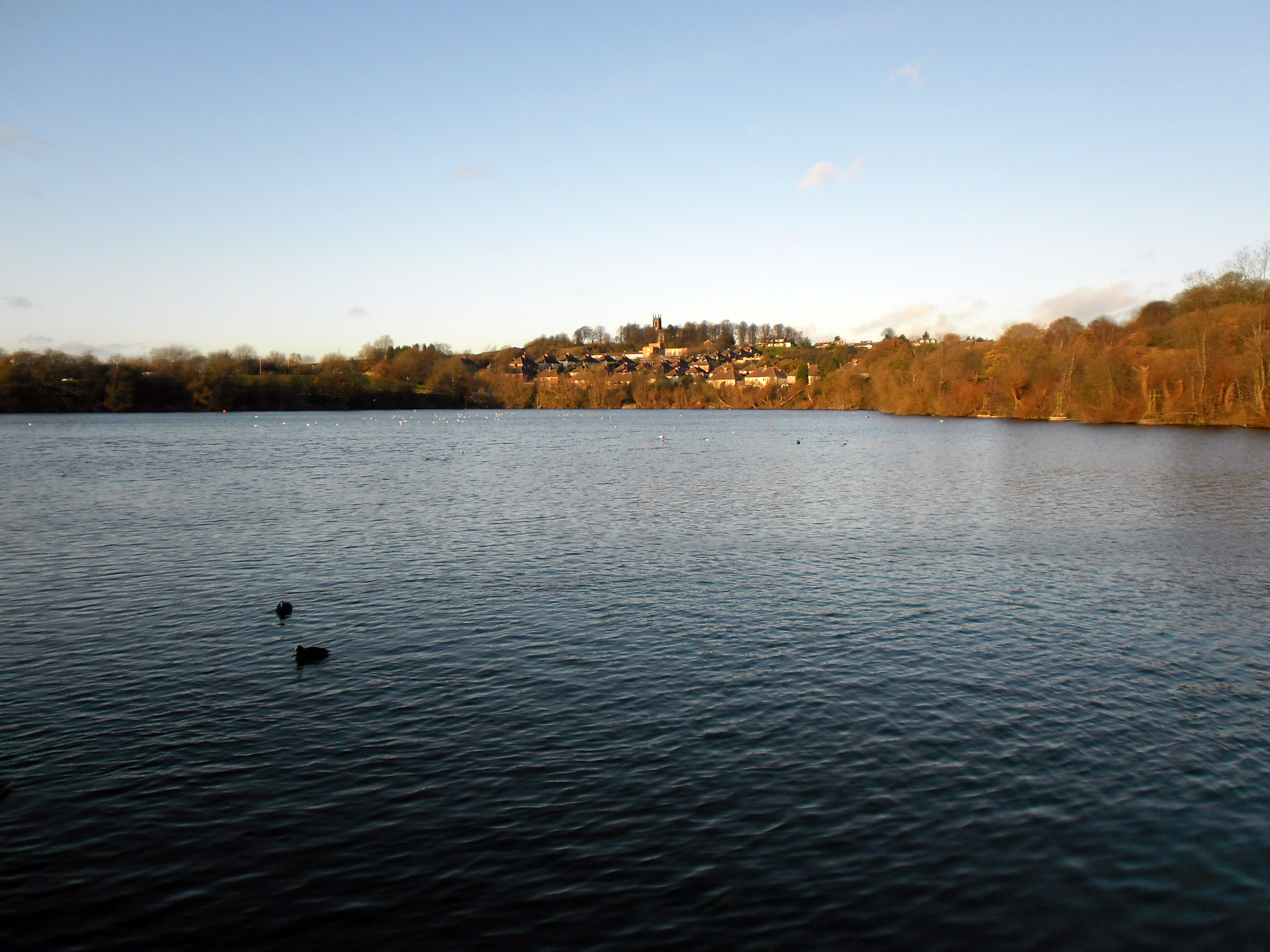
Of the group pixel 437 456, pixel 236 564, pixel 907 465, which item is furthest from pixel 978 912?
pixel 437 456

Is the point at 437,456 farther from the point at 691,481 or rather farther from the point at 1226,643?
the point at 1226,643

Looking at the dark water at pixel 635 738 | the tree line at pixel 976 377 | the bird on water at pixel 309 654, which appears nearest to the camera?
the dark water at pixel 635 738

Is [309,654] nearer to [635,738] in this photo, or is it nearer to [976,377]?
[635,738]

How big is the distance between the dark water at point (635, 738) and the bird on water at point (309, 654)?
0.19 meters

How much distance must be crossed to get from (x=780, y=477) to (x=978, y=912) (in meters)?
41.7

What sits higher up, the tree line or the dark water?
the tree line

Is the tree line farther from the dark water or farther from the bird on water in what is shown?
the bird on water

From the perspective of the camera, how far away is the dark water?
874 centimetres

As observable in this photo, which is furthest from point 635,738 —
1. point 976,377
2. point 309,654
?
point 976,377

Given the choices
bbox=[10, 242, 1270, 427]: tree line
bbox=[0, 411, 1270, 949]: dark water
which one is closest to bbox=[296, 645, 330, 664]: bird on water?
bbox=[0, 411, 1270, 949]: dark water

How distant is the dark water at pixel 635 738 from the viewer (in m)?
8.74

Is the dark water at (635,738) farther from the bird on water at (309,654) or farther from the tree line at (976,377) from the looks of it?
the tree line at (976,377)

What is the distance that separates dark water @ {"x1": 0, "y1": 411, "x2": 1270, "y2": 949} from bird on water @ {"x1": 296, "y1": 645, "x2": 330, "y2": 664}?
0.63 feet

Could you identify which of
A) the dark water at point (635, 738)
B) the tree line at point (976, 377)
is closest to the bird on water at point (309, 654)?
the dark water at point (635, 738)
